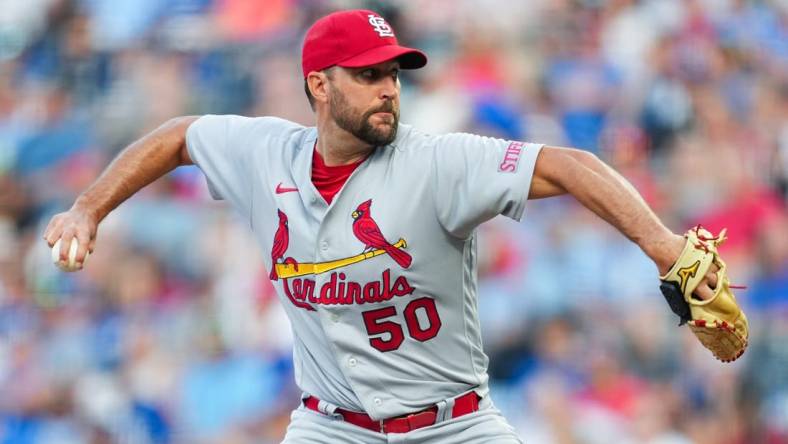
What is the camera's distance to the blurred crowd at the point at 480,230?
659 centimetres

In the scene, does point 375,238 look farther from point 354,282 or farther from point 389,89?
point 389,89

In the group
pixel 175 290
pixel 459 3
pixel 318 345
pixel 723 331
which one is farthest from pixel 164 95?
pixel 723 331

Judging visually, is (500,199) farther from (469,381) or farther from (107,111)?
(107,111)

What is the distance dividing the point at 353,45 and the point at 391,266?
2.37 ft

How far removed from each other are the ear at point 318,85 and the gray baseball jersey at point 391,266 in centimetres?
22

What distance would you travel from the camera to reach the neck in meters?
3.93

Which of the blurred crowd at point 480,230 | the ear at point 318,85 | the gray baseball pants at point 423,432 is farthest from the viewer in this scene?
the blurred crowd at point 480,230

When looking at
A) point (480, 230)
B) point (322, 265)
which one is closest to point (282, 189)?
point (322, 265)

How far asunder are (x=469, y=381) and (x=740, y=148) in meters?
3.75

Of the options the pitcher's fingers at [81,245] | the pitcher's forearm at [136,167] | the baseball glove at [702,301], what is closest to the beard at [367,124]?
the pitcher's forearm at [136,167]

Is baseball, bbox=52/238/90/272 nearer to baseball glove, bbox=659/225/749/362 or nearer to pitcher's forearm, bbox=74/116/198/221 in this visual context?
pitcher's forearm, bbox=74/116/198/221

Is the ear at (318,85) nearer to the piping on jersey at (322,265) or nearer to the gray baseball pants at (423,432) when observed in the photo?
the piping on jersey at (322,265)

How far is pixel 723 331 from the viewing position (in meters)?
3.38

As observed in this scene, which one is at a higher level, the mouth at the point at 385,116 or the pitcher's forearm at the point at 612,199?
the mouth at the point at 385,116
